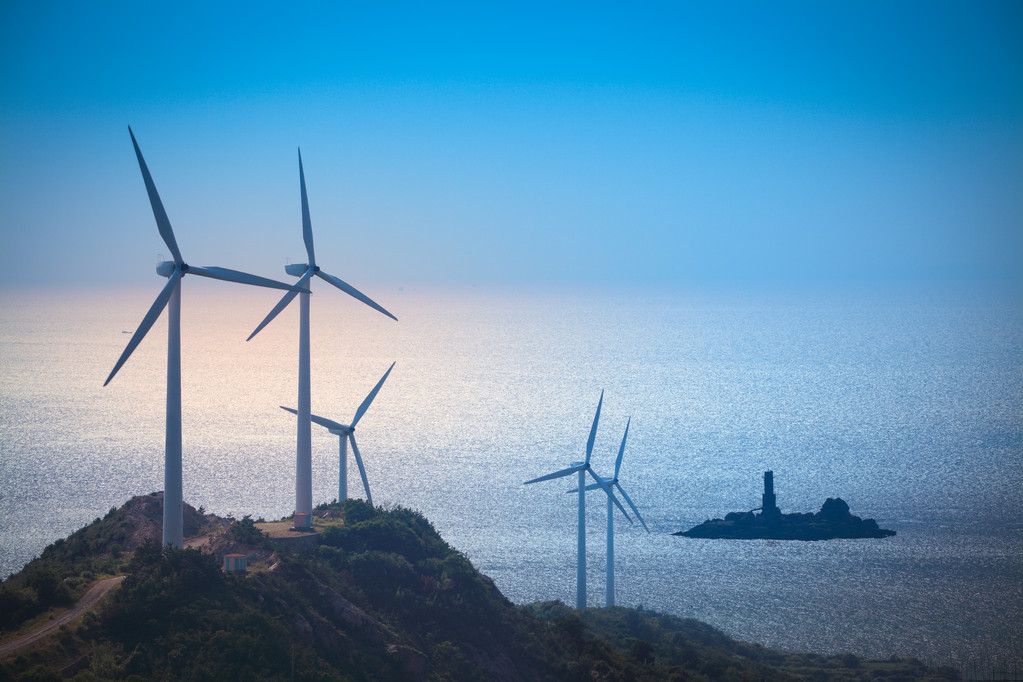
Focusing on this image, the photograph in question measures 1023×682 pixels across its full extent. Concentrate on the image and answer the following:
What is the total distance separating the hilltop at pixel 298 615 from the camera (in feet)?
142

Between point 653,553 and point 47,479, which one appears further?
point 47,479

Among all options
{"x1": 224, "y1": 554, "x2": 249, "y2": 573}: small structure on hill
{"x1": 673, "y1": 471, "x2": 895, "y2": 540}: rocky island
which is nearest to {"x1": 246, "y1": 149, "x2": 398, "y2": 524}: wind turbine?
{"x1": 224, "y1": 554, "x2": 249, "y2": 573}: small structure on hill

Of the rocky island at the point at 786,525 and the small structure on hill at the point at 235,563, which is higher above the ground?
the small structure on hill at the point at 235,563

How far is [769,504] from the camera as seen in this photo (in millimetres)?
189125

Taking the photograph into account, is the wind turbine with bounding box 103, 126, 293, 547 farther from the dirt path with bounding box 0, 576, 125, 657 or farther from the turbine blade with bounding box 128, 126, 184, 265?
the dirt path with bounding box 0, 576, 125, 657

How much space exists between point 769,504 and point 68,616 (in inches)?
6560

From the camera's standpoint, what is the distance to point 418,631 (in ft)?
200

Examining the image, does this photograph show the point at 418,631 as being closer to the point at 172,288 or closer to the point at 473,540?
the point at 172,288

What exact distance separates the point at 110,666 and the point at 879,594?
5258 inches

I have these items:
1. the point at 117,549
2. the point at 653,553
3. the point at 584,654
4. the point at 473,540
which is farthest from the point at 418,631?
the point at 653,553

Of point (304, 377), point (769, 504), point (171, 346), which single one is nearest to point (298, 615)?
point (171, 346)

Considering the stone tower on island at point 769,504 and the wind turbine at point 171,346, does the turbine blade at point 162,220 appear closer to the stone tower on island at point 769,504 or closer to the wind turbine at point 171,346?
the wind turbine at point 171,346

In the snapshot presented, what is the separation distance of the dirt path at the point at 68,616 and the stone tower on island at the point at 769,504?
157 m

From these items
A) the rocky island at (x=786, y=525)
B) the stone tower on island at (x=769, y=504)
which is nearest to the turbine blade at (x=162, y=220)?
the rocky island at (x=786, y=525)
